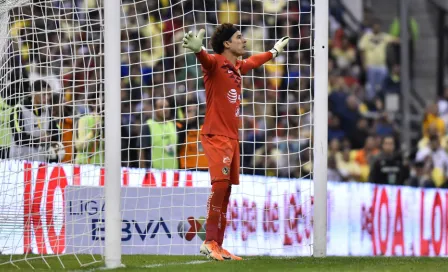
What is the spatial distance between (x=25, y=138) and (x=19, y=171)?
35cm

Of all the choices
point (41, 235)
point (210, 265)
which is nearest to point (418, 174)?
point (41, 235)

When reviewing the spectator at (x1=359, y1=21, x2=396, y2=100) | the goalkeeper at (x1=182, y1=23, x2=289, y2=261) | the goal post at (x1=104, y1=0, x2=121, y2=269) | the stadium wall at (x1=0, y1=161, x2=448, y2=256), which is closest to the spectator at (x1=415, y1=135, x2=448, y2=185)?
the spectator at (x1=359, y1=21, x2=396, y2=100)

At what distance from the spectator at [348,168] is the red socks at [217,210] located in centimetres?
879

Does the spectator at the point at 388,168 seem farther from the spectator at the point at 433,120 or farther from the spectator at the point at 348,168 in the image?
the spectator at the point at 433,120

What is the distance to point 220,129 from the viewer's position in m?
9.12

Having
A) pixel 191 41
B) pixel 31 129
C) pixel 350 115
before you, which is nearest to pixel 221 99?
pixel 191 41

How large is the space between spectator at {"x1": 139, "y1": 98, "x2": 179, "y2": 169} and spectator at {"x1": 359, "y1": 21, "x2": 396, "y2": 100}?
7.13m

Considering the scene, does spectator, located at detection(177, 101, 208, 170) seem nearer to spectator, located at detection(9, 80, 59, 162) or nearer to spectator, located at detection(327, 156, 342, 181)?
spectator, located at detection(9, 80, 59, 162)

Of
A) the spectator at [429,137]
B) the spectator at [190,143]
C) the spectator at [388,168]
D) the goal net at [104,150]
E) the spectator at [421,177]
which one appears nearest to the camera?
the goal net at [104,150]

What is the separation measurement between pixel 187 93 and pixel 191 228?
1640 mm

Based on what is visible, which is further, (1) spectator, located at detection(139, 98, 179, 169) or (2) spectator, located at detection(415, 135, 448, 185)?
(2) spectator, located at detection(415, 135, 448, 185)

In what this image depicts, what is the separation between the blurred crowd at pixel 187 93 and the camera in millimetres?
10875

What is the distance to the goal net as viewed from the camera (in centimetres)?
1066

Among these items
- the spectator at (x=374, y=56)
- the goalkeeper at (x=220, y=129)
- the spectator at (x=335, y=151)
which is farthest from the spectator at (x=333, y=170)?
the goalkeeper at (x=220, y=129)
